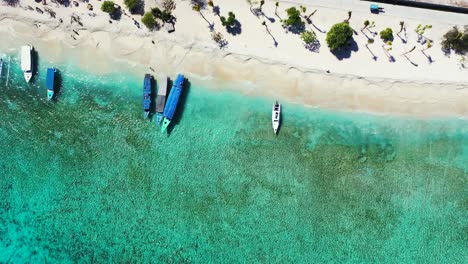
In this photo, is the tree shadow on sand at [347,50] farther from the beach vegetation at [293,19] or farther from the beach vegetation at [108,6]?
the beach vegetation at [108,6]

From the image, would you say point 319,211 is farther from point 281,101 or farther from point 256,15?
point 256,15

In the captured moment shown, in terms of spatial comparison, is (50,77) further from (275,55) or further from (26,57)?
(275,55)

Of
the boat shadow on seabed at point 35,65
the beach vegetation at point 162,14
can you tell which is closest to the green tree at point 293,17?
the beach vegetation at point 162,14

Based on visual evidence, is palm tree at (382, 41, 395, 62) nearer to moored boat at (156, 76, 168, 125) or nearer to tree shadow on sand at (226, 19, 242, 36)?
tree shadow on sand at (226, 19, 242, 36)

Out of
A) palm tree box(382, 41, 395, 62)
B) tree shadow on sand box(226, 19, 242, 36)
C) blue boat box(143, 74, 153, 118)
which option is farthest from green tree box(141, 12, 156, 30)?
palm tree box(382, 41, 395, 62)

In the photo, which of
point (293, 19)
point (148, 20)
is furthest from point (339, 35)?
point (148, 20)

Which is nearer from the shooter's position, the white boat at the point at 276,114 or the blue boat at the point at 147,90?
the white boat at the point at 276,114
